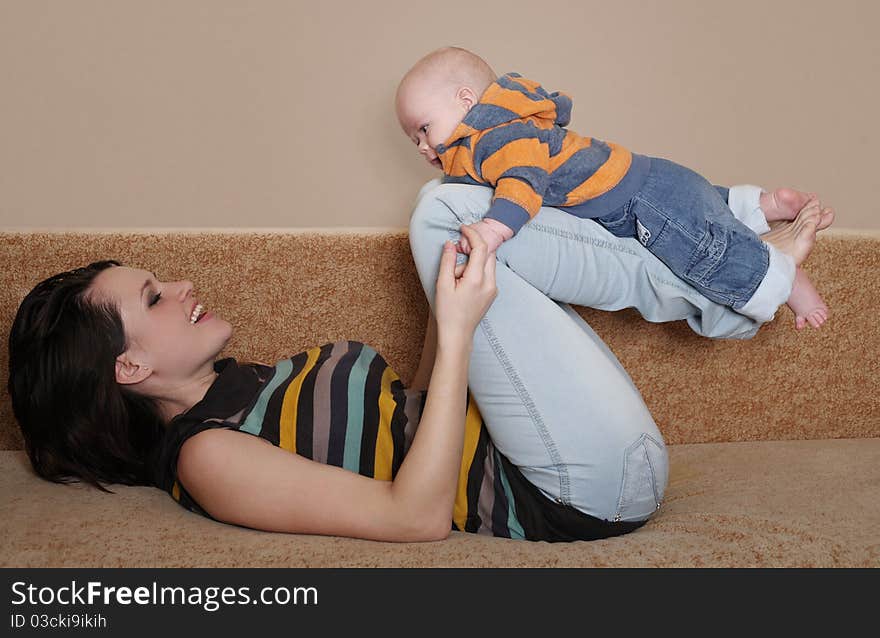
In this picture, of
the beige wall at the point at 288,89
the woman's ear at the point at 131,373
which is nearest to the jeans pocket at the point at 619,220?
the woman's ear at the point at 131,373

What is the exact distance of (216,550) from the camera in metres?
1.19

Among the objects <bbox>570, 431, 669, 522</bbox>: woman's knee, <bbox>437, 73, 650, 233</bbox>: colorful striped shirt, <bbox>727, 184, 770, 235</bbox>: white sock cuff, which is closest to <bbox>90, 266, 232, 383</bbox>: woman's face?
<bbox>437, 73, 650, 233</bbox>: colorful striped shirt

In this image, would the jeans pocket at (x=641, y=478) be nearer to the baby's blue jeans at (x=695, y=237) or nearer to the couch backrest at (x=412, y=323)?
the baby's blue jeans at (x=695, y=237)

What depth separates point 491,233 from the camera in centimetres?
125

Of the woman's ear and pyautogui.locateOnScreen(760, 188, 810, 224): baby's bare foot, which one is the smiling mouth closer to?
the woman's ear

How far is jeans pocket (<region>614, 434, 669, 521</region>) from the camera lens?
1312mm

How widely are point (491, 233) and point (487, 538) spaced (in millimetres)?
440

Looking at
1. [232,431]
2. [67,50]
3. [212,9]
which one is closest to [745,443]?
[232,431]

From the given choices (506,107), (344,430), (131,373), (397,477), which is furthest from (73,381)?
(506,107)

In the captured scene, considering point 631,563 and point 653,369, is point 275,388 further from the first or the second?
point 653,369

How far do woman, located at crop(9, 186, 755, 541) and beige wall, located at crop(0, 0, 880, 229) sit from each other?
0.90m

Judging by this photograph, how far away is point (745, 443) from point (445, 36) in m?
1.24

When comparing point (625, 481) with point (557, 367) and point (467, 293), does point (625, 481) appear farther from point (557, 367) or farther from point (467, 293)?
point (467, 293)
